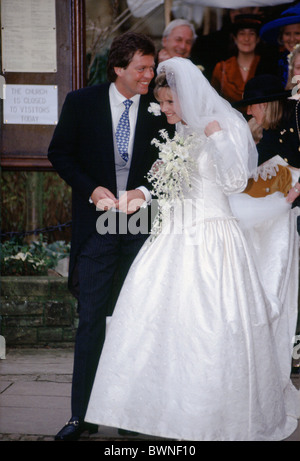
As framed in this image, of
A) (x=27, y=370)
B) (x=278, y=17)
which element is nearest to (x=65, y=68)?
(x=278, y=17)

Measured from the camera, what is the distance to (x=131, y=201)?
329cm

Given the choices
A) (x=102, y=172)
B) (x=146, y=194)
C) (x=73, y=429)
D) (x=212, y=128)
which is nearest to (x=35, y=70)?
(x=102, y=172)

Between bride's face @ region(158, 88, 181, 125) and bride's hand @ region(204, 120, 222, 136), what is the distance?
7.1 inches

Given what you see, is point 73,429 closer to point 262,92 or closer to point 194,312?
point 194,312

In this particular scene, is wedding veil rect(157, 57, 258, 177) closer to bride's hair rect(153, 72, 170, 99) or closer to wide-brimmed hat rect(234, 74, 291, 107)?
bride's hair rect(153, 72, 170, 99)

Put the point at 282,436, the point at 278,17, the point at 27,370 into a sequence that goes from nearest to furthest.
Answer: the point at 282,436
the point at 27,370
the point at 278,17

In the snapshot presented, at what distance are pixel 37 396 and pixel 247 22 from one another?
4226 millimetres

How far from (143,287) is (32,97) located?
2.96 metres

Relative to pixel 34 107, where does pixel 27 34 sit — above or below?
above

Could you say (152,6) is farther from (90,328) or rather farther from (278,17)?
(90,328)

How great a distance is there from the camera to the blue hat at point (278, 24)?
579 cm

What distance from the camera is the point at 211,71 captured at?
20.6 feet

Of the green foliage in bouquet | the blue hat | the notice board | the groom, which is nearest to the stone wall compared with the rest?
the green foliage in bouquet

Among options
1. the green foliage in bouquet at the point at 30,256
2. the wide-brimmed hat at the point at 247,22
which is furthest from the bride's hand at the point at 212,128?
the wide-brimmed hat at the point at 247,22
